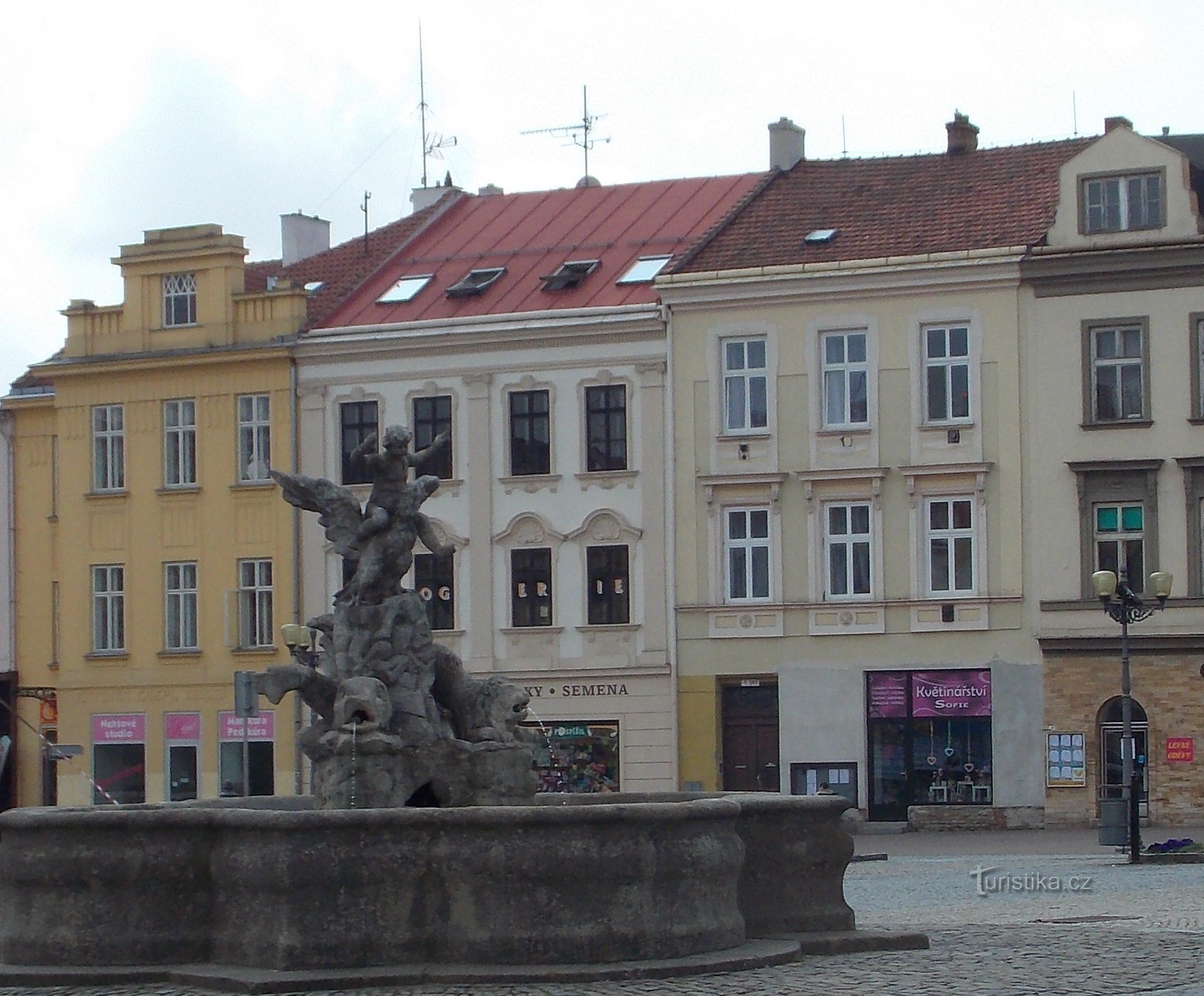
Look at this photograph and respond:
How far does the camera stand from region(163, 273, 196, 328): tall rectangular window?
1924 inches

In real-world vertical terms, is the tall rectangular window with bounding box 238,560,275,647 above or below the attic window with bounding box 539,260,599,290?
below

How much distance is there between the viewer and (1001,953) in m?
16.0

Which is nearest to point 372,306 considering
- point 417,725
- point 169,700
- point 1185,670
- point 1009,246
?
point 169,700

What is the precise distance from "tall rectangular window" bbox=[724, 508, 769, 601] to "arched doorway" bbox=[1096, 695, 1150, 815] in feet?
19.6

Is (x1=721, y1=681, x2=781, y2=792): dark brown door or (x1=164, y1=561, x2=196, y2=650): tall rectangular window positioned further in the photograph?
(x1=164, y1=561, x2=196, y2=650): tall rectangular window

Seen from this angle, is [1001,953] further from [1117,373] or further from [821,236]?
[821,236]

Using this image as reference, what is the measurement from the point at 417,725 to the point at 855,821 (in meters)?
3.08

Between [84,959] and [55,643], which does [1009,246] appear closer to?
[55,643]

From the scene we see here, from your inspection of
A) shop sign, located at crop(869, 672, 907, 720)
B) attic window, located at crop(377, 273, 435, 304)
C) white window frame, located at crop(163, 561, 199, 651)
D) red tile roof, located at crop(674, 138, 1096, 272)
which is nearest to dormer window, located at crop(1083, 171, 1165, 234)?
red tile roof, located at crop(674, 138, 1096, 272)

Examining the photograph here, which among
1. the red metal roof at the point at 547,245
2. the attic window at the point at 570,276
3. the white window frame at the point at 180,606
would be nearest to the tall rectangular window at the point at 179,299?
the red metal roof at the point at 547,245

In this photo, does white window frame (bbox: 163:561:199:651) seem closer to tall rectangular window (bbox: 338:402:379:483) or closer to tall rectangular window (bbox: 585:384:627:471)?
tall rectangular window (bbox: 338:402:379:483)

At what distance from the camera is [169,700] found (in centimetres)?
4828

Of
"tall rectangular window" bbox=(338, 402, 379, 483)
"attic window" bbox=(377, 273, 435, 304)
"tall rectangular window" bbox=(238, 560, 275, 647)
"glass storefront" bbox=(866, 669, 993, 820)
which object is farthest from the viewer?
"attic window" bbox=(377, 273, 435, 304)

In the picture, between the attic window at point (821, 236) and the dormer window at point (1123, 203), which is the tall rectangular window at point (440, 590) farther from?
the dormer window at point (1123, 203)
